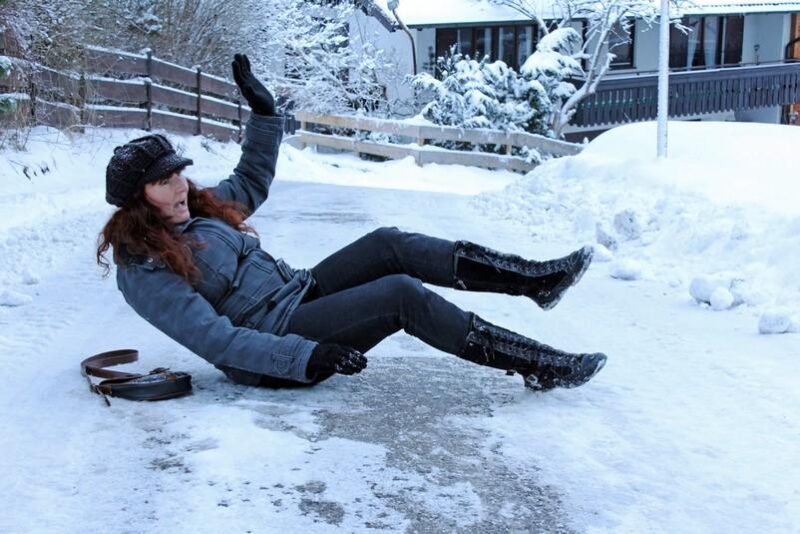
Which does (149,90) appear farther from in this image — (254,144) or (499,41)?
(499,41)

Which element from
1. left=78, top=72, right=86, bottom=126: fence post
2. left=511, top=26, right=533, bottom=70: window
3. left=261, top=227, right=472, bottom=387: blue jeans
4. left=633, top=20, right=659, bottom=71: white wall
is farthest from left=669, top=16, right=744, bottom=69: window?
left=261, top=227, right=472, bottom=387: blue jeans

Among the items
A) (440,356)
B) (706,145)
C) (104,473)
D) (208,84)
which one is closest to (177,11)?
(208,84)

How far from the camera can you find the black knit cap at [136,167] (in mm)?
3703

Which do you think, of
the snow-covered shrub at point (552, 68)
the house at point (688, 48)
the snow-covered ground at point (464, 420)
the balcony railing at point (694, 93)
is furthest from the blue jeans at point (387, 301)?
the house at point (688, 48)

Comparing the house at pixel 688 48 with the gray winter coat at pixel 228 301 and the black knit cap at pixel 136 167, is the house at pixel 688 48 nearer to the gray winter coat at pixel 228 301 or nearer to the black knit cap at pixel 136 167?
the gray winter coat at pixel 228 301

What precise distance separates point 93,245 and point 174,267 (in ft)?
13.5

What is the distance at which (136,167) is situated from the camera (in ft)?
12.2

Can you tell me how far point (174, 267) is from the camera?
3645mm

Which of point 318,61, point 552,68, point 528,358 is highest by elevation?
point 318,61

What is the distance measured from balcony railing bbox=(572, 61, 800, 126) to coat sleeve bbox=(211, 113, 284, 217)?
20.2 meters

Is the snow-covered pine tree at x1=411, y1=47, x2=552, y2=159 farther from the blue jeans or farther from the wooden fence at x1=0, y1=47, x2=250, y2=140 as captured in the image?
the blue jeans

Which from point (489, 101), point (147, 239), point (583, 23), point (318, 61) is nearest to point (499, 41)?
point (583, 23)

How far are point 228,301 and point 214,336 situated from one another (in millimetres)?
246

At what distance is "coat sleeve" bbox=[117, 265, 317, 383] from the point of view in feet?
11.8
